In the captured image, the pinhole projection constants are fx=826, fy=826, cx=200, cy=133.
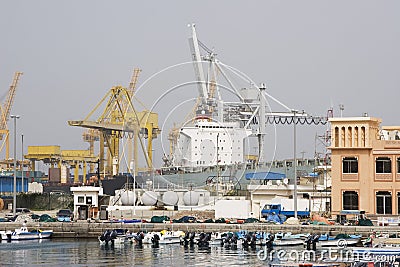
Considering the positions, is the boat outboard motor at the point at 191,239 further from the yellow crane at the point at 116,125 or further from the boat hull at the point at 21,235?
the yellow crane at the point at 116,125

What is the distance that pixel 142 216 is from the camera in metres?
86.4

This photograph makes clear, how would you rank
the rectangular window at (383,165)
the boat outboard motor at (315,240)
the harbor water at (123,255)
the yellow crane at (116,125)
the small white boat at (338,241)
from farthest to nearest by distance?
the yellow crane at (116,125) < the rectangular window at (383,165) < the boat outboard motor at (315,240) < the small white boat at (338,241) < the harbor water at (123,255)

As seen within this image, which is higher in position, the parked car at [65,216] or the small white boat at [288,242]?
the parked car at [65,216]

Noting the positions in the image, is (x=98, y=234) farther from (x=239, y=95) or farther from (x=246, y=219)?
(x=239, y=95)

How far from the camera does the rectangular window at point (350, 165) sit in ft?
253

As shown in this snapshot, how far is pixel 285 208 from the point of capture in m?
82.5

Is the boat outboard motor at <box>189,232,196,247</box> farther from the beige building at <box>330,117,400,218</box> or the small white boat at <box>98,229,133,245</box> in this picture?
the beige building at <box>330,117,400,218</box>

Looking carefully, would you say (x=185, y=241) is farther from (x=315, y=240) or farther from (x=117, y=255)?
(x=315, y=240)

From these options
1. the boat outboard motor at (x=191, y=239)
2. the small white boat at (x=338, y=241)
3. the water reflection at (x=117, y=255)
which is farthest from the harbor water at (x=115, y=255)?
the small white boat at (x=338, y=241)

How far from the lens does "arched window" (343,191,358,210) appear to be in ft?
252

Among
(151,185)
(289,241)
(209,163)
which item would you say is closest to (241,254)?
(289,241)

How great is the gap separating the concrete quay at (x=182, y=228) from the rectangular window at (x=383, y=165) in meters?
9.08

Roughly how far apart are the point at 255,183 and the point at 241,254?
3223cm

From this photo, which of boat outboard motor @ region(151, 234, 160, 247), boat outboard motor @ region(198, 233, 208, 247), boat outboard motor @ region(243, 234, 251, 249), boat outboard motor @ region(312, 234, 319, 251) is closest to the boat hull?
boat outboard motor @ region(151, 234, 160, 247)
